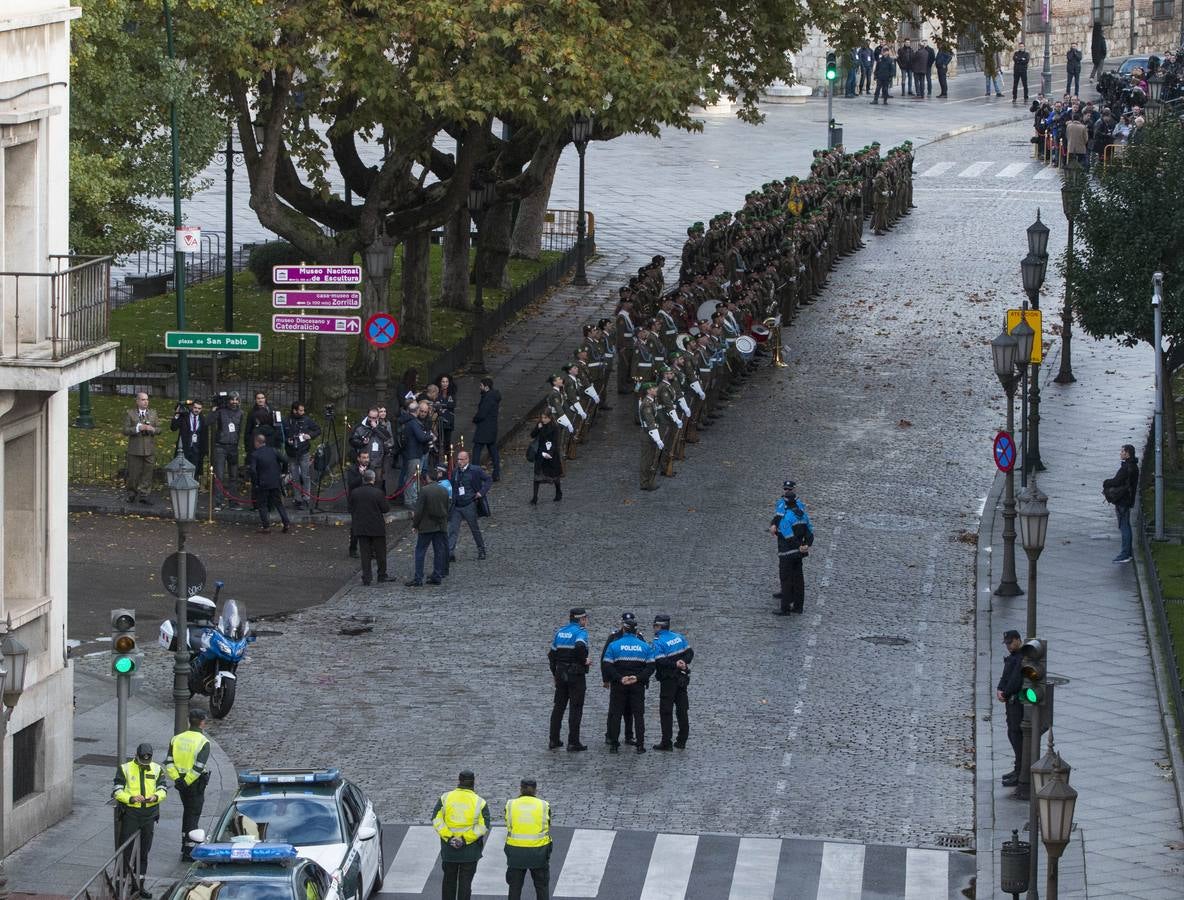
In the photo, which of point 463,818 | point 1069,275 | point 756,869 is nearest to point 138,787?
point 463,818

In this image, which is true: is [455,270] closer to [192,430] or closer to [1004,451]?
[192,430]

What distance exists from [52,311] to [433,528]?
29.2 feet

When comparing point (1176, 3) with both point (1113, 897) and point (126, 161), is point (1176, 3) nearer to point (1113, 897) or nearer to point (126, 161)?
point (126, 161)

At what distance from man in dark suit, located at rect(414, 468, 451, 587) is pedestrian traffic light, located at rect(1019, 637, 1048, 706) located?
10535 mm

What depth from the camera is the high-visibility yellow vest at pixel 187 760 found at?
21.3 metres

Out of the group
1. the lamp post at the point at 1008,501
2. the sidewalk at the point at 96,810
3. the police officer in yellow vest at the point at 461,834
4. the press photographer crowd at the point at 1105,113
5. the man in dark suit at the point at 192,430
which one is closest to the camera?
the police officer in yellow vest at the point at 461,834

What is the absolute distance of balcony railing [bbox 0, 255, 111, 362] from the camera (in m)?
21.5

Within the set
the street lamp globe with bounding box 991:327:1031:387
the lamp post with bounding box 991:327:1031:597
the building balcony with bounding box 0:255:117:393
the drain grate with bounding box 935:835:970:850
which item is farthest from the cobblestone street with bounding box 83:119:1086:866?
the building balcony with bounding box 0:255:117:393

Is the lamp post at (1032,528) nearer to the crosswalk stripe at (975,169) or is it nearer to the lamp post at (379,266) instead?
the lamp post at (379,266)

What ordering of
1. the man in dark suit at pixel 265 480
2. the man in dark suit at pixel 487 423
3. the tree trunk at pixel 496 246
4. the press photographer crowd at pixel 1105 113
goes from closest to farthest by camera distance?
the man in dark suit at pixel 265 480 → the man in dark suit at pixel 487 423 → the tree trunk at pixel 496 246 → the press photographer crowd at pixel 1105 113

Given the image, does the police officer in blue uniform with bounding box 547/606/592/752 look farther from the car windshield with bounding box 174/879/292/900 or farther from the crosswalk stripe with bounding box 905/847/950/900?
the car windshield with bounding box 174/879/292/900

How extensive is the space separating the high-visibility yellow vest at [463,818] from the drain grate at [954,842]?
14.8ft

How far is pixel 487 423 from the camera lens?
115ft

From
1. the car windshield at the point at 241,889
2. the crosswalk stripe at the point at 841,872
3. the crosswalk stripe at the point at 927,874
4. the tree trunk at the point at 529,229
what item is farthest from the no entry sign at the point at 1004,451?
the tree trunk at the point at 529,229
